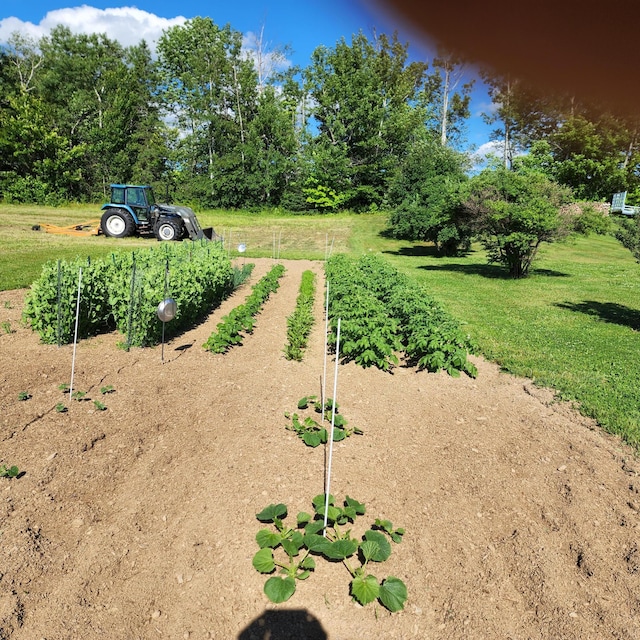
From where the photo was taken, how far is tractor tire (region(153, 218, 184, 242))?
16844mm

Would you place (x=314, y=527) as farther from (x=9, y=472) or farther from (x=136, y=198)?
(x=136, y=198)

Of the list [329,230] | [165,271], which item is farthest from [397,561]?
[329,230]

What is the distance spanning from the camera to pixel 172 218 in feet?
55.6

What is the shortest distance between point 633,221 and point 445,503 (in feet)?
24.5

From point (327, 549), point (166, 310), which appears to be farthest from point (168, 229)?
point (327, 549)

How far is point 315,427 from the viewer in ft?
15.3

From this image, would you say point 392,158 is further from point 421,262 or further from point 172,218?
point 172,218

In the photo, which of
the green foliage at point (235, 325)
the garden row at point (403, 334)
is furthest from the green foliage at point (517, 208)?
the green foliage at point (235, 325)

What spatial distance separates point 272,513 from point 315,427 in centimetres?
149

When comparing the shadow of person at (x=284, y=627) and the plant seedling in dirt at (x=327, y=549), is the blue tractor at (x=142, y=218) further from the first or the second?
the shadow of person at (x=284, y=627)

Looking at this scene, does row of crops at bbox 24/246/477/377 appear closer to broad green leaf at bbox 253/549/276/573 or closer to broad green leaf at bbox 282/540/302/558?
broad green leaf at bbox 282/540/302/558

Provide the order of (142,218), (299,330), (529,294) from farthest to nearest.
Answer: (142,218) → (529,294) → (299,330)

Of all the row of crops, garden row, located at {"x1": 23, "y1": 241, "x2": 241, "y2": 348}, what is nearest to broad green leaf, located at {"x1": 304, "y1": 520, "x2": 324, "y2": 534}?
the row of crops

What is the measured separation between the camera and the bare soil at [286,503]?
2.61 m
